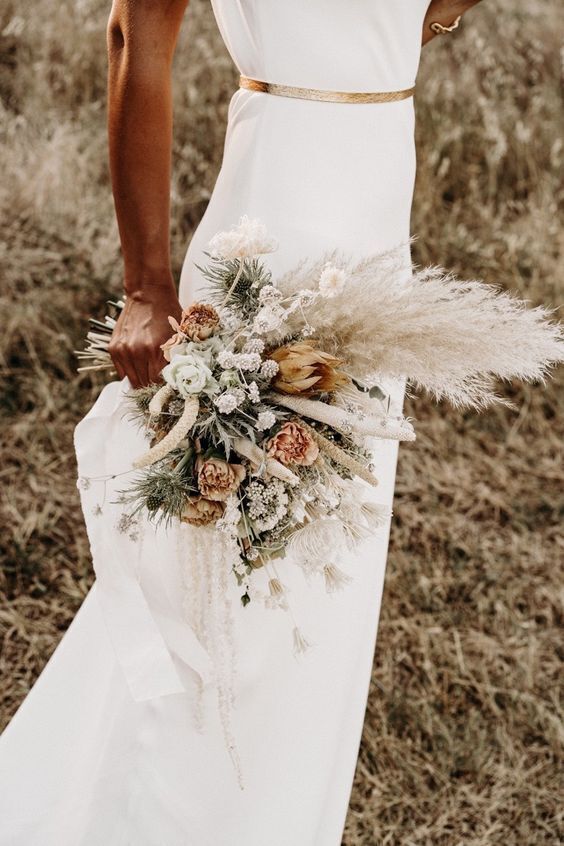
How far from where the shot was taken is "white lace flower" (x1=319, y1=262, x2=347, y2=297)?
1176mm

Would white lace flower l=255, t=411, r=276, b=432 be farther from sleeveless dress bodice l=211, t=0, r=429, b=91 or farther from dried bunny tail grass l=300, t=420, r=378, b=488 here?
sleeveless dress bodice l=211, t=0, r=429, b=91

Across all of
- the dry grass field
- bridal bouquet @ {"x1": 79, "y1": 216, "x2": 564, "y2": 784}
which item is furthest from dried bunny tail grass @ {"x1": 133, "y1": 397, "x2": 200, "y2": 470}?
the dry grass field

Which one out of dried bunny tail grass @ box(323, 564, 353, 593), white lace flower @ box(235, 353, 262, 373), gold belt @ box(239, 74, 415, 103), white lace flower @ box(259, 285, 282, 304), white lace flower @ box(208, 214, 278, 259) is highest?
gold belt @ box(239, 74, 415, 103)

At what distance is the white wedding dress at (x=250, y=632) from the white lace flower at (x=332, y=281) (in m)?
0.28

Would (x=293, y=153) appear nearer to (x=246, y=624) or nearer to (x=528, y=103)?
→ (x=246, y=624)

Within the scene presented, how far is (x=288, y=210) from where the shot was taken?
4.75 feet

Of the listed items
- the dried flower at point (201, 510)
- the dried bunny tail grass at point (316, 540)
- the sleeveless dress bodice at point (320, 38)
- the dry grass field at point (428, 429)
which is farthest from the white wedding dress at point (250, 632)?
the dry grass field at point (428, 429)

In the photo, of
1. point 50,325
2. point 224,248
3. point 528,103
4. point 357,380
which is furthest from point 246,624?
point 528,103

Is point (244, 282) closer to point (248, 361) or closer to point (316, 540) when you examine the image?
point (248, 361)

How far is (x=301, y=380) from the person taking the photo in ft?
3.94

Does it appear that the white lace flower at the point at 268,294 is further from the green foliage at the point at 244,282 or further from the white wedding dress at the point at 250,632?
the white wedding dress at the point at 250,632

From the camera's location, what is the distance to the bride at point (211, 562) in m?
1.41

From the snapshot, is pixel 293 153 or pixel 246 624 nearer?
pixel 293 153

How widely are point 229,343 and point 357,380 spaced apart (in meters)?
0.17
